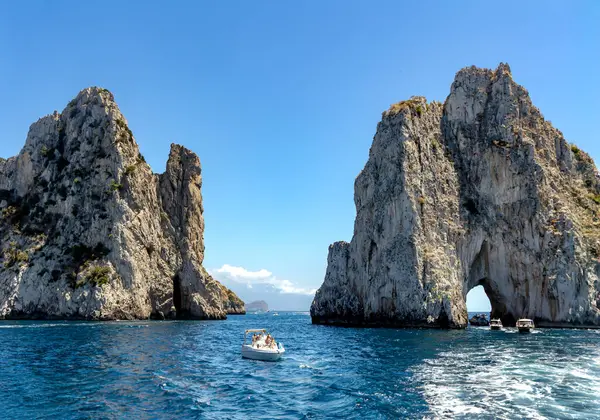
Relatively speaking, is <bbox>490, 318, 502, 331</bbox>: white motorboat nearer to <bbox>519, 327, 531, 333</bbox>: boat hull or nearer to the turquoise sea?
<bbox>519, 327, 531, 333</bbox>: boat hull

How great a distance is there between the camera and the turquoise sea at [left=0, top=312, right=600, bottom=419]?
24.7 m

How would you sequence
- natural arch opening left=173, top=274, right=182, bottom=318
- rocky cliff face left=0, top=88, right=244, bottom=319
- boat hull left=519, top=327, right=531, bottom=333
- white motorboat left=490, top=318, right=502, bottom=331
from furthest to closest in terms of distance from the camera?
natural arch opening left=173, top=274, right=182, bottom=318 < rocky cliff face left=0, top=88, right=244, bottom=319 < white motorboat left=490, top=318, right=502, bottom=331 < boat hull left=519, top=327, right=531, bottom=333

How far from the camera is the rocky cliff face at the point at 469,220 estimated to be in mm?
84625

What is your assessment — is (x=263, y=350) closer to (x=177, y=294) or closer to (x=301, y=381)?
(x=301, y=381)

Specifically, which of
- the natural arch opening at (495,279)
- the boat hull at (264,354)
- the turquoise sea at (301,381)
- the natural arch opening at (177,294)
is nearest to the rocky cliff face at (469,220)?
the natural arch opening at (495,279)

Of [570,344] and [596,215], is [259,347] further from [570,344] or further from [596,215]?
[596,215]

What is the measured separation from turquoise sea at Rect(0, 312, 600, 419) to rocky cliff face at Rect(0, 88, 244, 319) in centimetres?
4921

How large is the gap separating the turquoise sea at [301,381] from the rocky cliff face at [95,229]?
49.2m

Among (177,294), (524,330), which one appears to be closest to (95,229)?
(177,294)

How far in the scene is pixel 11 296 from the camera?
320 ft

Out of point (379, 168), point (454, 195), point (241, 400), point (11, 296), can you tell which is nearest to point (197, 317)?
point (11, 296)

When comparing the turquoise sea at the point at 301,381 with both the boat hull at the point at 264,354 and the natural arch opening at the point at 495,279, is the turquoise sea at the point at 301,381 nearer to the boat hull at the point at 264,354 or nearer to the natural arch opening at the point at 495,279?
the boat hull at the point at 264,354

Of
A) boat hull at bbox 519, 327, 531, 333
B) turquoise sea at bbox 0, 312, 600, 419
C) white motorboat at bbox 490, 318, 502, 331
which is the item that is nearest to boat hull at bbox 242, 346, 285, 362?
turquoise sea at bbox 0, 312, 600, 419

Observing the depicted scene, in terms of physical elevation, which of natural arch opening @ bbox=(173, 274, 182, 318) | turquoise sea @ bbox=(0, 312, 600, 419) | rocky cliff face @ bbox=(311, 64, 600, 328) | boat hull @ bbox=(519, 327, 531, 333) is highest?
rocky cliff face @ bbox=(311, 64, 600, 328)
